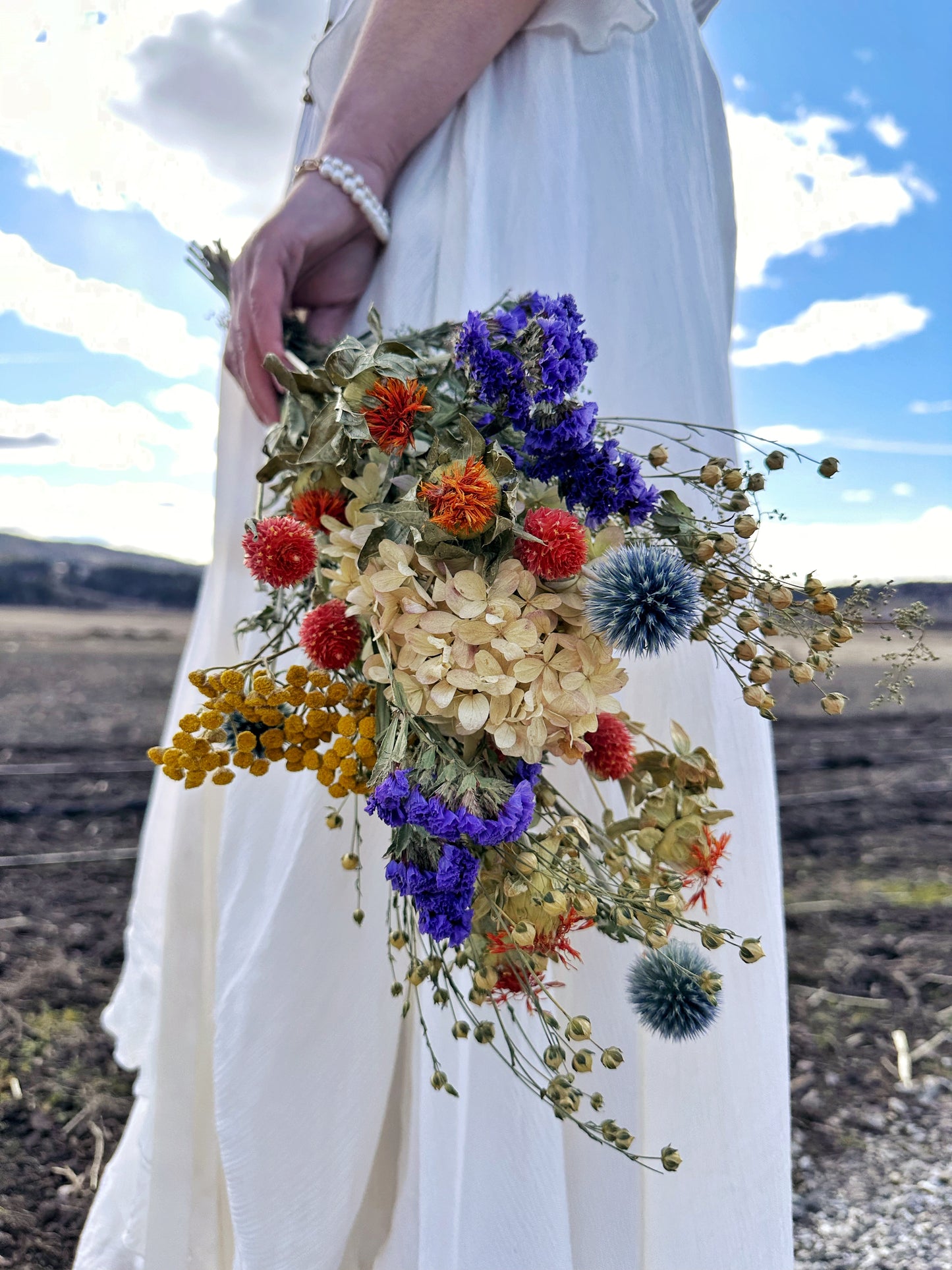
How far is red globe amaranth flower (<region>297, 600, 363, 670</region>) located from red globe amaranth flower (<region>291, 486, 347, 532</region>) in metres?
0.07

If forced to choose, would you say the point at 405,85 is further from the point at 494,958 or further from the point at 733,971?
the point at 733,971

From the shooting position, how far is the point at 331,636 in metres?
0.66

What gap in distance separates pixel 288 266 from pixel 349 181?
0.37ft

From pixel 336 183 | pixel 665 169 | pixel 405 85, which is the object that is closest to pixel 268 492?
pixel 336 183

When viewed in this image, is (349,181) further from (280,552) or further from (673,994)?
(673,994)

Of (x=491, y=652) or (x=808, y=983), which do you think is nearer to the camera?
(x=491, y=652)

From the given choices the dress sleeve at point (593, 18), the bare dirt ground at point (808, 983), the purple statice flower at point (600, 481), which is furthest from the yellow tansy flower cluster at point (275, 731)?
the dress sleeve at point (593, 18)

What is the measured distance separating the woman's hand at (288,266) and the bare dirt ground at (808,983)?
69 centimetres

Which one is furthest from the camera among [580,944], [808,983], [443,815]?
[808,983]

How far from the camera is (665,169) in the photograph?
3.00 ft

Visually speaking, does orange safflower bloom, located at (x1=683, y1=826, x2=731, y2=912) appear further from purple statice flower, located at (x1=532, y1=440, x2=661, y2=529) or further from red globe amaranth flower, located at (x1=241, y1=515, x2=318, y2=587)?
red globe amaranth flower, located at (x1=241, y1=515, x2=318, y2=587)

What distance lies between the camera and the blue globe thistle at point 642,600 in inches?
21.8

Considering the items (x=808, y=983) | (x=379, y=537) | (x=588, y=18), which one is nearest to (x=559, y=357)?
(x=379, y=537)

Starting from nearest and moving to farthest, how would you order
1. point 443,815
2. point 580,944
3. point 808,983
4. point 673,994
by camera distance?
1. point 443,815
2. point 673,994
3. point 580,944
4. point 808,983
